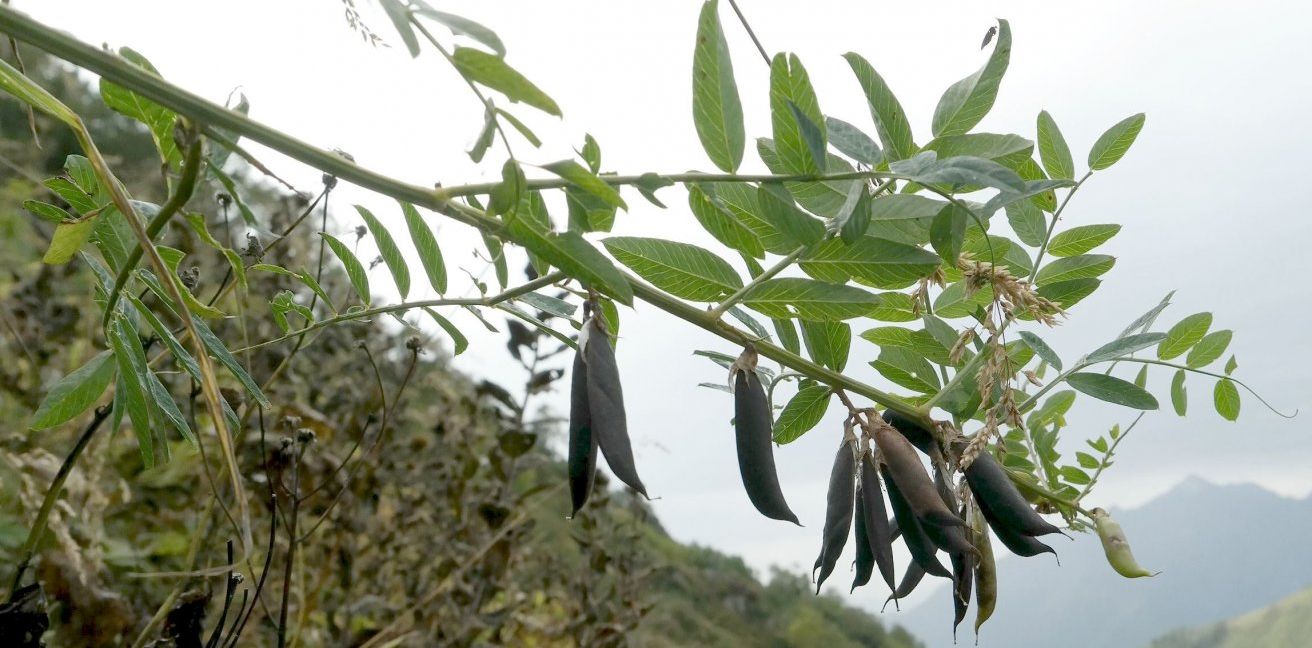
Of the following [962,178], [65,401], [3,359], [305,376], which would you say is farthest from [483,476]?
[962,178]

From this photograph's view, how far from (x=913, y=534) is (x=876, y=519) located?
0.13 feet

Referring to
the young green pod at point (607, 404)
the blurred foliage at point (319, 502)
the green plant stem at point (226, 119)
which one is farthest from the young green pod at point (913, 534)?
the blurred foliage at point (319, 502)

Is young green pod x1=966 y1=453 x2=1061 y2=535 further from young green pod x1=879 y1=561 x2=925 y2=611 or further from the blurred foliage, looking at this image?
the blurred foliage

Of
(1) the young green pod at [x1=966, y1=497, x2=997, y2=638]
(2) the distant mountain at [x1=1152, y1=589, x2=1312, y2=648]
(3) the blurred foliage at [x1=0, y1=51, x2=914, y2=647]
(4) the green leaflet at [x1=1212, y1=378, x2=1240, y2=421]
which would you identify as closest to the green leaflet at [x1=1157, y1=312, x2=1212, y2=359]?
(4) the green leaflet at [x1=1212, y1=378, x2=1240, y2=421]

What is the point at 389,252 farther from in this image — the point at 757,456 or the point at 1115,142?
the point at 1115,142

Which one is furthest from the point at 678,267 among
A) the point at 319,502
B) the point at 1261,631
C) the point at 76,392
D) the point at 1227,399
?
the point at 1261,631

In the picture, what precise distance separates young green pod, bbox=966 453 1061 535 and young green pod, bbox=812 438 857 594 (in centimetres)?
9

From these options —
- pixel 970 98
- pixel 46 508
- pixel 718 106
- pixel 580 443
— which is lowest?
pixel 46 508

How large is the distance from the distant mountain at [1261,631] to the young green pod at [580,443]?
2.24 m

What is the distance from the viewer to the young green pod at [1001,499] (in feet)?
2.17

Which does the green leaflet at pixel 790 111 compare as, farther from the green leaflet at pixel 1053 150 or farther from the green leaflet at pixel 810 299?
the green leaflet at pixel 1053 150

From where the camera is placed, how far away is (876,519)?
65 centimetres

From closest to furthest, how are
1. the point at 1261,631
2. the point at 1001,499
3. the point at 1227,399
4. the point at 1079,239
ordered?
the point at 1001,499
the point at 1079,239
the point at 1227,399
the point at 1261,631

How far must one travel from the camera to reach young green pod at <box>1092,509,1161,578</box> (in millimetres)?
755
